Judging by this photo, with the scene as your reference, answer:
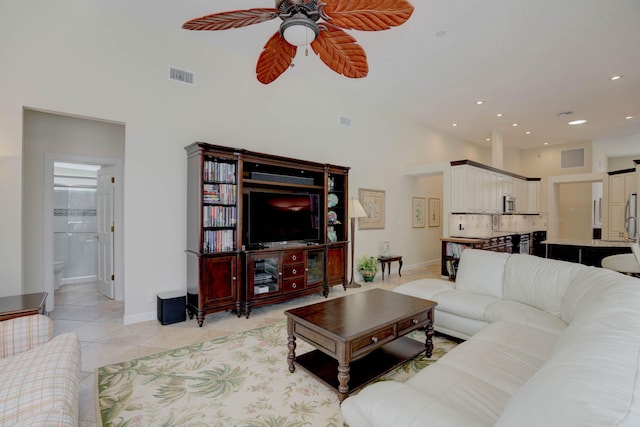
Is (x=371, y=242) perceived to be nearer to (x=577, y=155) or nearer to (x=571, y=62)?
(x=571, y=62)

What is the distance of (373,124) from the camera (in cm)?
631

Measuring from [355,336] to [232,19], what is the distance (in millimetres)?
2344

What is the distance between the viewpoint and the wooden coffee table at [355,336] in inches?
81.2

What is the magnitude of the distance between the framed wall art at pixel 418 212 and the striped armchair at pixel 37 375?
266 inches

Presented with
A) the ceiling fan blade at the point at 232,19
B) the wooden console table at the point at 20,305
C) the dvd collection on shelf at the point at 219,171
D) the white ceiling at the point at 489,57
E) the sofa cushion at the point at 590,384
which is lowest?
the wooden console table at the point at 20,305

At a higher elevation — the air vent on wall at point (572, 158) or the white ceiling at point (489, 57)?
the white ceiling at point (489, 57)

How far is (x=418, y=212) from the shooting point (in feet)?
24.9

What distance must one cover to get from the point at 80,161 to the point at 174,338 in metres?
2.83

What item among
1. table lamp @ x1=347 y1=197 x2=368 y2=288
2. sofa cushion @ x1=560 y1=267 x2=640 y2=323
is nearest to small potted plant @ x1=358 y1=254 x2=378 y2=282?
table lamp @ x1=347 y1=197 x2=368 y2=288

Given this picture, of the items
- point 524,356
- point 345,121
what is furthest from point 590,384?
point 345,121

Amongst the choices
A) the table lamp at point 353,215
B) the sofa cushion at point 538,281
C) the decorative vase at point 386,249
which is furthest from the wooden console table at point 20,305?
the decorative vase at point 386,249

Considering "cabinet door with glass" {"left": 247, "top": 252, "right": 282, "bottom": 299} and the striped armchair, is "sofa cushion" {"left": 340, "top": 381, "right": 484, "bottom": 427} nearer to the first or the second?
the striped armchair

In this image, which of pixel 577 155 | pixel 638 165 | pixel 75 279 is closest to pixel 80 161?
pixel 75 279

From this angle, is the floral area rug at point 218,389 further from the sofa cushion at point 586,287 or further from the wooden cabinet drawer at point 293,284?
the wooden cabinet drawer at point 293,284
